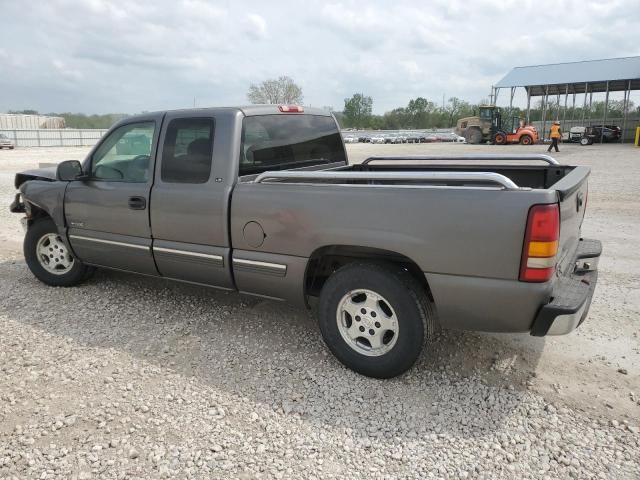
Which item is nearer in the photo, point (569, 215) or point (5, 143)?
point (569, 215)

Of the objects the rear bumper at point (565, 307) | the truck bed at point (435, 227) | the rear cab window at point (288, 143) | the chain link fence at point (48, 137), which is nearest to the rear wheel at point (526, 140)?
the chain link fence at point (48, 137)

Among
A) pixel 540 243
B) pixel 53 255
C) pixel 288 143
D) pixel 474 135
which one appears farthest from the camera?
pixel 474 135

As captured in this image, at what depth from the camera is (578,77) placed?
43.2 m

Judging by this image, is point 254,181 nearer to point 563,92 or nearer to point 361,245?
point 361,245

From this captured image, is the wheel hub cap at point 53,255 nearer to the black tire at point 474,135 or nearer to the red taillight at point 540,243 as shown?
the red taillight at point 540,243

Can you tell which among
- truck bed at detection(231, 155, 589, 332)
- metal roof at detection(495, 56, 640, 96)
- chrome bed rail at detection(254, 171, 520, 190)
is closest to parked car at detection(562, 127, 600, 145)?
metal roof at detection(495, 56, 640, 96)

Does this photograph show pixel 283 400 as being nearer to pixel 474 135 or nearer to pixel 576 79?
pixel 474 135

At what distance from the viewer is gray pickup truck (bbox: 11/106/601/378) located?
2875mm

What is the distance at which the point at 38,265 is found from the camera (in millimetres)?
5324

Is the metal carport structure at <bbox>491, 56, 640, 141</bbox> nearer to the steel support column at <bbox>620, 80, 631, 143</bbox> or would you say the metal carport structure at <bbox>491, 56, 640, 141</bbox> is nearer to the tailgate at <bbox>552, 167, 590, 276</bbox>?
the steel support column at <bbox>620, 80, 631, 143</bbox>

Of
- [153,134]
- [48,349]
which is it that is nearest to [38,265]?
[48,349]

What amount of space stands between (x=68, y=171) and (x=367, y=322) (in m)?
3.19

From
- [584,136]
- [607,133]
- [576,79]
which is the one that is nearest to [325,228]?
[584,136]

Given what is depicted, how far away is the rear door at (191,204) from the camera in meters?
3.89
